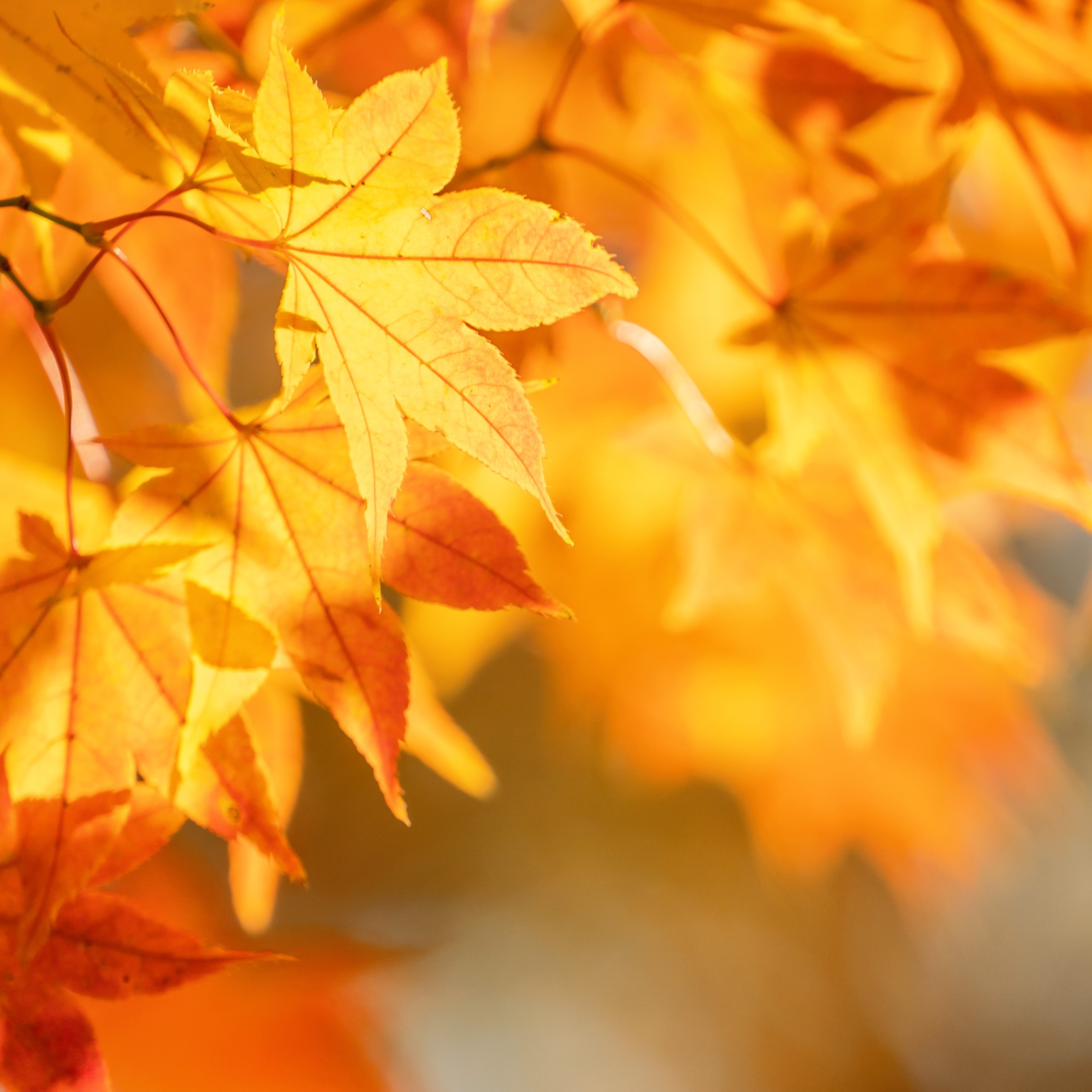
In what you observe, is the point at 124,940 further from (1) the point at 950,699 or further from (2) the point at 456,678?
(1) the point at 950,699

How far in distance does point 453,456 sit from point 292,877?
312mm

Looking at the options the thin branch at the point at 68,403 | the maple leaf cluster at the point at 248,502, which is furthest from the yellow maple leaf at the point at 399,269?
the thin branch at the point at 68,403

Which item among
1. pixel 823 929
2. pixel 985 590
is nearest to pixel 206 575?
pixel 985 590

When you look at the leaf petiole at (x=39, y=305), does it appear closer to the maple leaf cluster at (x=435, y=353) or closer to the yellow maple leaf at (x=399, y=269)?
the maple leaf cluster at (x=435, y=353)

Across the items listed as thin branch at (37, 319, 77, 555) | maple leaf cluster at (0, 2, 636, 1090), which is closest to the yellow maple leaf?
maple leaf cluster at (0, 2, 636, 1090)

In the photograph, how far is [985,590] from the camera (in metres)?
0.66

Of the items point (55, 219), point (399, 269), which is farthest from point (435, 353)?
point (55, 219)

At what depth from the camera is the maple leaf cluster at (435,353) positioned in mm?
328

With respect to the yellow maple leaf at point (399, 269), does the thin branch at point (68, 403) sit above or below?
Answer: below

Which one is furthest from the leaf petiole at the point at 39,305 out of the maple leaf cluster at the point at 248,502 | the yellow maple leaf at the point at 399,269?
the yellow maple leaf at the point at 399,269

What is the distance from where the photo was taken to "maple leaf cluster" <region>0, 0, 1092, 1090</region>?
328mm

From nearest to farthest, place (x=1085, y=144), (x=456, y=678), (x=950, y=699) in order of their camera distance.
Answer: (x=1085, y=144)
(x=456, y=678)
(x=950, y=699)

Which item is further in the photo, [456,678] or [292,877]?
[456,678]

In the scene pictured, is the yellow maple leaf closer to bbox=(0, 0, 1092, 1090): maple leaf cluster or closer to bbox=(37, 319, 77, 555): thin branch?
bbox=(0, 0, 1092, 1090): maple leaf cluster
